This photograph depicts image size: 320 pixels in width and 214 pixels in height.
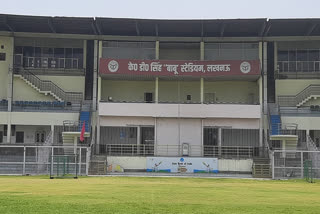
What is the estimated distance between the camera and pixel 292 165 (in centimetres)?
3456

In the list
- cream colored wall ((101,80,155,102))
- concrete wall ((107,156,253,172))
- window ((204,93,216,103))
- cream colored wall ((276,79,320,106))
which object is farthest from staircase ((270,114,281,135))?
cream colored wall ((101,80,155,102))

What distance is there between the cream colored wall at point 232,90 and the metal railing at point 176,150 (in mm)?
5613

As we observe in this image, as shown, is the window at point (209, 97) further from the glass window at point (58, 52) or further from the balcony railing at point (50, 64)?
the glass window at point (58, 52)

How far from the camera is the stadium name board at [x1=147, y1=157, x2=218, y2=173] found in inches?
1423

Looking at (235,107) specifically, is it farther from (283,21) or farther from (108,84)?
(108,84)

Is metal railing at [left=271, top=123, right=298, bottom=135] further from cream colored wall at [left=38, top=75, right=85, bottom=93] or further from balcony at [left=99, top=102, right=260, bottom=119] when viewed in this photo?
cream colored wall at [left=38, top=75, right=85, bottom=93]

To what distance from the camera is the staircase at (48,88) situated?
42.9 meters

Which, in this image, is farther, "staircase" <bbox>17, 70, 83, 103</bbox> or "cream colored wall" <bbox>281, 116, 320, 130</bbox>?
"staircase" <bbox>17, 70, 83, 103</bbox>

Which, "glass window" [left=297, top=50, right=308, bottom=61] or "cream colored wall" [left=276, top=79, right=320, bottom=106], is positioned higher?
"glass window" [left=297, top=50, right=308, bottom=61]

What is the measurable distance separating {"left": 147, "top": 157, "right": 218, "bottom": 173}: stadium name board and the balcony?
552 cm

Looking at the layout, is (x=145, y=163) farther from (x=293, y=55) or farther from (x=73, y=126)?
(x=293, y=55)

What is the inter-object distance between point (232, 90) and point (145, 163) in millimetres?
11905

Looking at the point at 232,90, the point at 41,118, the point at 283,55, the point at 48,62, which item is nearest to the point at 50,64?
the point at 48,62

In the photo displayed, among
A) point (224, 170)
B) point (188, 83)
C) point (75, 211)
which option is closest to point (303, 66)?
point (188, 83)
